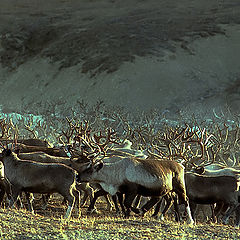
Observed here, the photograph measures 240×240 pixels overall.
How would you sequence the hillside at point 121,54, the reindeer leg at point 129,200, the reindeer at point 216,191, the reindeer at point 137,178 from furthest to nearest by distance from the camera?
the hillside at point 121,54 → the reindeer at point 216,191 → the reindeer at point 137,178 → the reindeer leg at point 129,200

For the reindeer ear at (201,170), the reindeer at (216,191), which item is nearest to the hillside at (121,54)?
the reindeer ear at (201,170)

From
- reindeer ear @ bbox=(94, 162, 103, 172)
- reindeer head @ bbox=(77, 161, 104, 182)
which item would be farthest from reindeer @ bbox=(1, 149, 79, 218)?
reindeer ear @ bbox=(94, 162, 103, 172)

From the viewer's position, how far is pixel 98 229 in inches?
380

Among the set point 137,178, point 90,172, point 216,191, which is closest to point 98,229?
point 137,178

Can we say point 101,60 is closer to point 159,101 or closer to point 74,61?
point 74,61

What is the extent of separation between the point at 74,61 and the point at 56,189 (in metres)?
83.5

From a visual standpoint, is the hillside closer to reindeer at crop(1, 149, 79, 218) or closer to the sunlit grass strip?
reindeer at crop(1, 149, 79, 218)

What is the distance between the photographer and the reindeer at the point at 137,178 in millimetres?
11742

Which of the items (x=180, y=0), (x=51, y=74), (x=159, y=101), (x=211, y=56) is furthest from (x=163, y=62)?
(x=180, y=0)

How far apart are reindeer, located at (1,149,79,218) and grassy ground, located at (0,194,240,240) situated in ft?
3.32

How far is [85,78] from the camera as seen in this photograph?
86.2 metres

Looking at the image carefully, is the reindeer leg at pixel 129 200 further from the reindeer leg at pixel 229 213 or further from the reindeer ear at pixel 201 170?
the reindeer ear at pixel 201 170

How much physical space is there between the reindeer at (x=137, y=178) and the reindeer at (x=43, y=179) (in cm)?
57

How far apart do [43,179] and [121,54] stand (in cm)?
8265
